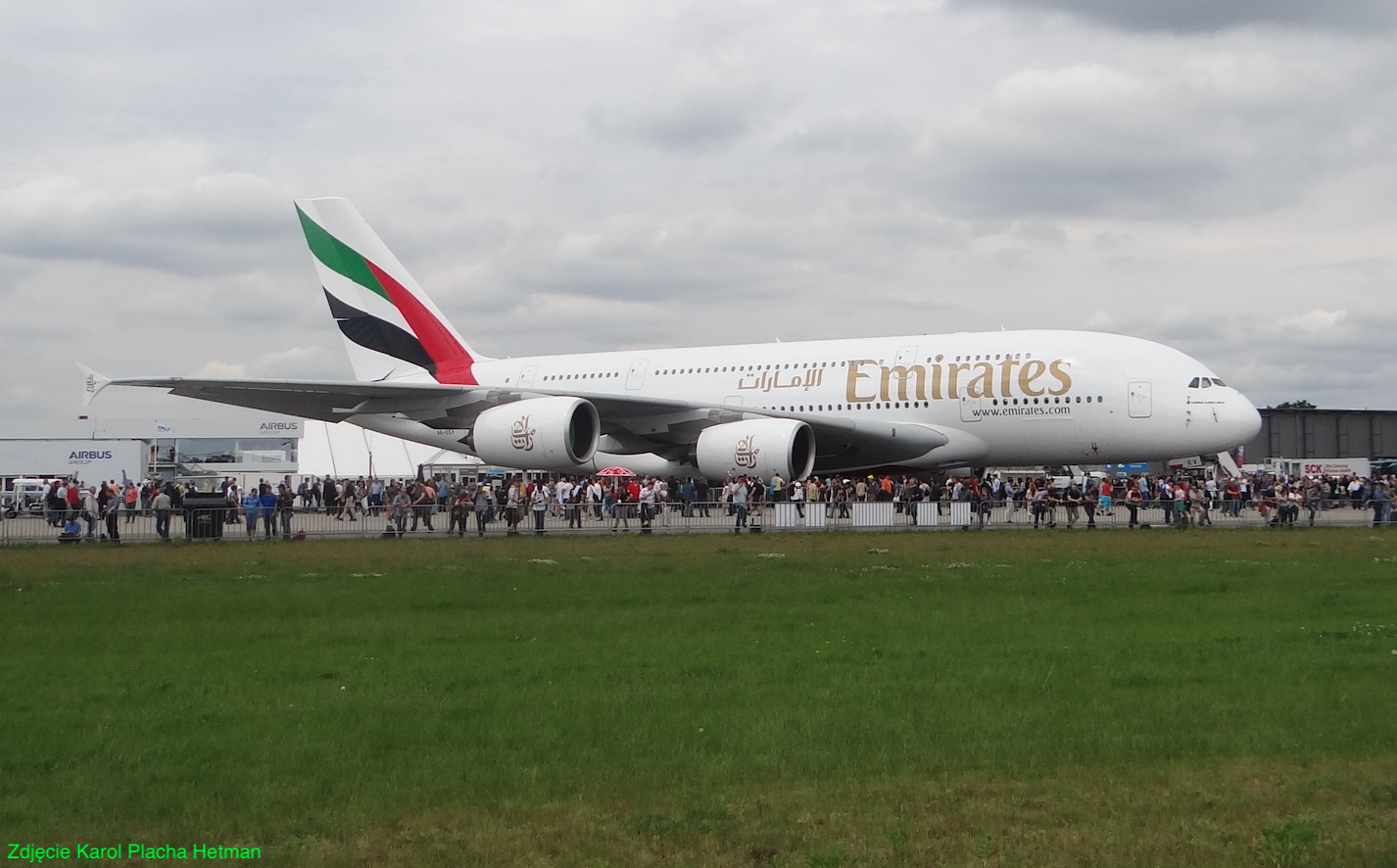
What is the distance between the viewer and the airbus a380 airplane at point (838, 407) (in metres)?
28.9

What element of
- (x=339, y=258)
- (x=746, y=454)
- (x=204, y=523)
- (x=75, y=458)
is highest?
(x=339, y=258)

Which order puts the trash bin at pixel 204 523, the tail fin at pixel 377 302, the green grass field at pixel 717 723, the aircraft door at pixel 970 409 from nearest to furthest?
the green grass field at pixel 717 723 < the trash bin at pixel 204 523 < the aircraft door at pixel 970 409 < the tail fin at pixel 377 302

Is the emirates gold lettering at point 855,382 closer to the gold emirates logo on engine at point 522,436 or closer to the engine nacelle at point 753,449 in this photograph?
the engine nacelle at point 753,449

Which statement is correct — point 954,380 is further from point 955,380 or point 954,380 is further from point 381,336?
point 381,336

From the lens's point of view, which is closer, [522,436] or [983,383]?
[522,436]

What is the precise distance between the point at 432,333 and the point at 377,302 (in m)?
1.74

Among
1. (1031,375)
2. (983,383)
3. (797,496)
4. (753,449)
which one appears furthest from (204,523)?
(1031,375)

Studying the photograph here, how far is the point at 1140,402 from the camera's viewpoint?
94.3ft

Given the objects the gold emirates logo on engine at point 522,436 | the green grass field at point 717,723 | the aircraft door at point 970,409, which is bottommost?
the green grass field at point 717,723

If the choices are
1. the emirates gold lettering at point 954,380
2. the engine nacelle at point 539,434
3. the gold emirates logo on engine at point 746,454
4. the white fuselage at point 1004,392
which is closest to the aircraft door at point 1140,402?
the white fuselage at point 1004,392

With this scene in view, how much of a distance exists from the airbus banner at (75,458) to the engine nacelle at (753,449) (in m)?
34.2

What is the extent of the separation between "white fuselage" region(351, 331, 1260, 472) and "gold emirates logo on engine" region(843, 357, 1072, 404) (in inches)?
1.0

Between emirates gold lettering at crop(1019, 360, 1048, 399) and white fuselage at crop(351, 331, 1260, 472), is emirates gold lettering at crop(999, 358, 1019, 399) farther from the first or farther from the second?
emirates gold lettering at crop(1019, 360, 1048, 399)

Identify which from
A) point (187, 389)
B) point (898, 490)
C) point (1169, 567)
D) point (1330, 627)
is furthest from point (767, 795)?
point (898, 490)
